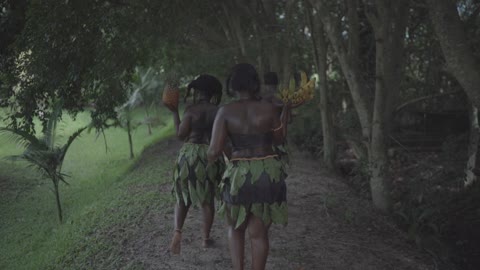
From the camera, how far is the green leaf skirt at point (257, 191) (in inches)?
142

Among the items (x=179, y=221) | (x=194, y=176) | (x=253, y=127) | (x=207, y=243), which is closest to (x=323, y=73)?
(x=207, y=243)

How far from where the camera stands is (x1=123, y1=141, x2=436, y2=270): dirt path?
4766mm

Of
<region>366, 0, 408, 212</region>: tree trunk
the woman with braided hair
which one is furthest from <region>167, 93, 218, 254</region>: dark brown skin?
<region>366, 0, 408, 212</region>: tree trunk

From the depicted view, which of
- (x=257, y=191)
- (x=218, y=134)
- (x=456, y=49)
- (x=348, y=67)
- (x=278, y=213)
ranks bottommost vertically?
(x=278, y=213)

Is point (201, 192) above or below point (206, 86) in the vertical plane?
below

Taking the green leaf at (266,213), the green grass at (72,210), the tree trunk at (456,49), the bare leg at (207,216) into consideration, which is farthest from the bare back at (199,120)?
the tree trunk at (456,49)

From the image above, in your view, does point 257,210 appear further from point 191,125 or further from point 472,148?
point 472,148

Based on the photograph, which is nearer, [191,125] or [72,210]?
[191,125]

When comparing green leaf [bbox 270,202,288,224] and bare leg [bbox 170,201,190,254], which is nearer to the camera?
green leaf [bbox 270,202,288,224]

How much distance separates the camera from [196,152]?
4.48 metres

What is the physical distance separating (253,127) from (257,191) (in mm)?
494

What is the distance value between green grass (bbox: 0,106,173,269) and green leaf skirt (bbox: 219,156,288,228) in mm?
1905

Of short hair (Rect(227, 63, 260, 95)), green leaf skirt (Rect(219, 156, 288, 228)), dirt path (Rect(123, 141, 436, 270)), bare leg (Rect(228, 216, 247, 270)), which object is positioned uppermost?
short hair (Rect(227, 63, 260, 95))

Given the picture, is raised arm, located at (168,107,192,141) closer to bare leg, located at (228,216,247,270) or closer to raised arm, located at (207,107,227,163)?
raised arm, located at (207,107,227,163)
